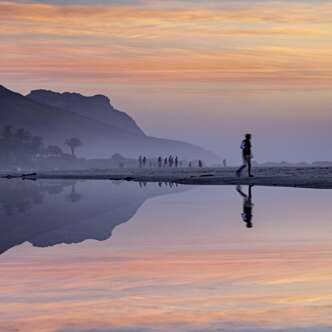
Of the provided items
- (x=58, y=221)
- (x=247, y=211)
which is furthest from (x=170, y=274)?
(x=247, y=211)

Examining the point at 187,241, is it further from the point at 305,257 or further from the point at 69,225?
the point at 69,225

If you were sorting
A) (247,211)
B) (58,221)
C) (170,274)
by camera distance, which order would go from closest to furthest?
1. (170,274)
2. (58,221)
3. (247,211)

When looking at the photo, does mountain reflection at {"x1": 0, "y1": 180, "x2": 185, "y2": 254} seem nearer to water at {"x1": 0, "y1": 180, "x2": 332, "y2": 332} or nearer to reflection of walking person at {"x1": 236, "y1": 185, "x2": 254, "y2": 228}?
water at {"x1": 0, "y1": 180, "x2": 332, "y2": 332}

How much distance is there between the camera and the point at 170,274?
15.7 m

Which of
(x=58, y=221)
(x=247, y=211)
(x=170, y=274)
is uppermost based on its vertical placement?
(x=247, y=211)

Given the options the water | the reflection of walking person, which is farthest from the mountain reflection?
the reflection of walking person

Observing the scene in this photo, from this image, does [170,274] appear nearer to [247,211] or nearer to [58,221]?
[58,221]

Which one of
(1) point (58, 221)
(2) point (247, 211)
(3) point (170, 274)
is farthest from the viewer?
(2) point (247, 211)

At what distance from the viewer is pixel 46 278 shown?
15.4 metres

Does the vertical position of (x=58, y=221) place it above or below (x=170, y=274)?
above

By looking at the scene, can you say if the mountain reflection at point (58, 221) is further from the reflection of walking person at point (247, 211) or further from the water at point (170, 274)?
the reflection of walking person at point (247, 211)

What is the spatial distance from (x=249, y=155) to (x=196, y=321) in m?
50.6

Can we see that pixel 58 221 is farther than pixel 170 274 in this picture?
Yes

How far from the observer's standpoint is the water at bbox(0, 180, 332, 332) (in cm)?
1145
